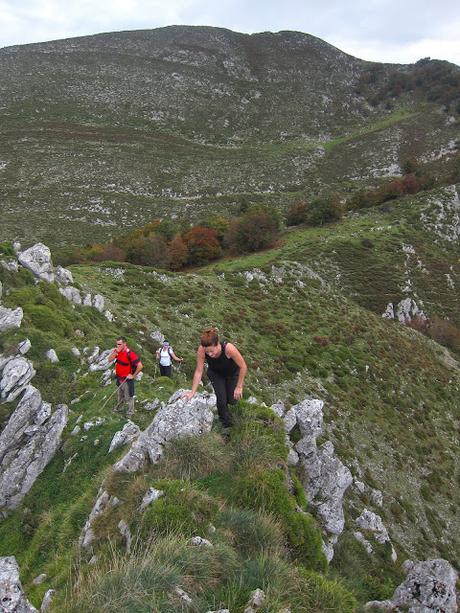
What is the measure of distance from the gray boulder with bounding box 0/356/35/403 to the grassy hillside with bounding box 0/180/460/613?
47 cm

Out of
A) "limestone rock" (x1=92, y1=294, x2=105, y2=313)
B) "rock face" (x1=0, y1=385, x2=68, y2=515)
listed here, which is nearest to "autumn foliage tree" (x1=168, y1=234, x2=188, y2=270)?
"limestone rock" (x1=92, y1=294, x2=105, y2=313)

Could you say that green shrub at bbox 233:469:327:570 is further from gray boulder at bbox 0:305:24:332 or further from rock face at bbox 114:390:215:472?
gray boulder at bbox 0:305:24:332

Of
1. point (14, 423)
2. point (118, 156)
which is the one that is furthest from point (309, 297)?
point (118, 156)

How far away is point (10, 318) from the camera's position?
632 inches

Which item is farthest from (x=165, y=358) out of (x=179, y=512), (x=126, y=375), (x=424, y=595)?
(x=424, y=595)

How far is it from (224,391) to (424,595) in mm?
5915

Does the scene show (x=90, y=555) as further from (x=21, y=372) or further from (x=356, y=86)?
(x=356, y=86)

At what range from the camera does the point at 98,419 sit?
12.7 meters

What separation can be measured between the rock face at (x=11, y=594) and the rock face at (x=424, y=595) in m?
6.04

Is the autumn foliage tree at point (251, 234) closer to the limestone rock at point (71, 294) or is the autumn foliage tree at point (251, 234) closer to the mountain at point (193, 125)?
the mountain at point (193, 125)

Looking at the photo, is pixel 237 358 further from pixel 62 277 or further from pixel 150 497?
pixel 62 277

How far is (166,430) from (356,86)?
152m

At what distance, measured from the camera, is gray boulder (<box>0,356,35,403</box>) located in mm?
13555

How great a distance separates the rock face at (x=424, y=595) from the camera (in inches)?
345
